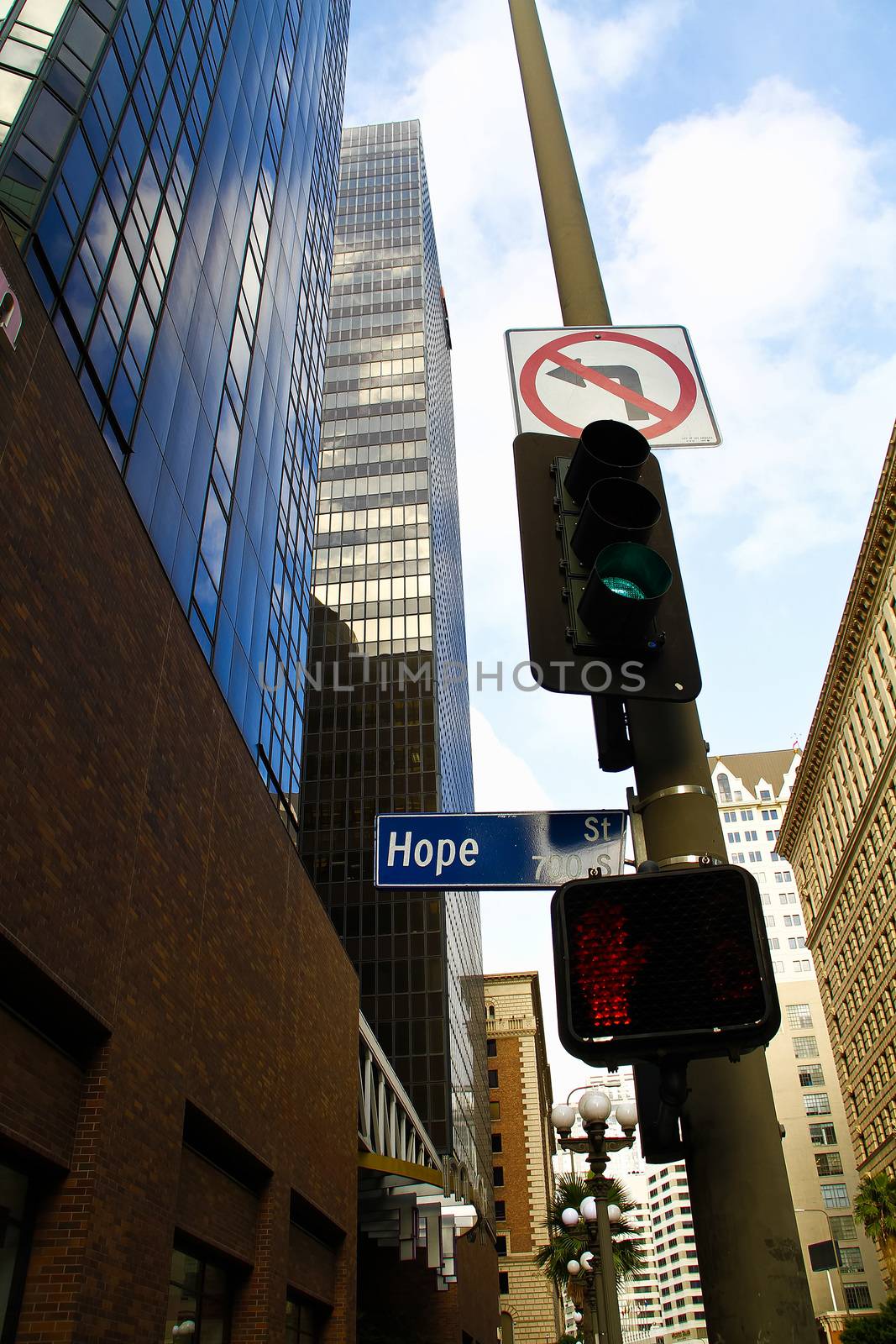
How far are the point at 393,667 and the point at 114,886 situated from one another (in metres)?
63.9

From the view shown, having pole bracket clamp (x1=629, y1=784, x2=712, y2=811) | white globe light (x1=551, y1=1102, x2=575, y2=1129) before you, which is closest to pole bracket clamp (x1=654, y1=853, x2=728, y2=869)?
pole bracket clamp (x1=629, y1=784, x2=712, y2=811)

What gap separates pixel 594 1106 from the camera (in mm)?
13391

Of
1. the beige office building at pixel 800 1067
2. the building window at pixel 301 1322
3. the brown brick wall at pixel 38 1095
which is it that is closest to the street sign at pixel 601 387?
the brown brick wall at pixel 38 1095

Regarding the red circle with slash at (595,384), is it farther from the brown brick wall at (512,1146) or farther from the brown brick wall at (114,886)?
the brown brick wall at (512,1146)

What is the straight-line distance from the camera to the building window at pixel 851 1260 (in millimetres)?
90500

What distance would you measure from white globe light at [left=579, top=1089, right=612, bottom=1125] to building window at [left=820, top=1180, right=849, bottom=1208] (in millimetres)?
105067

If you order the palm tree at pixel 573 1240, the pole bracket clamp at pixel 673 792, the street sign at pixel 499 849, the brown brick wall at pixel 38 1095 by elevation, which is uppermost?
the palm tree at pixel 573 1240

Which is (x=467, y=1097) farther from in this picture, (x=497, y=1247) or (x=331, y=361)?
(x=331, y=361)

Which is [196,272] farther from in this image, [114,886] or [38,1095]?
[38,1095]

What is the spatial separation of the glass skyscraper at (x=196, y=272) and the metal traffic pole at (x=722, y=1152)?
12644mm

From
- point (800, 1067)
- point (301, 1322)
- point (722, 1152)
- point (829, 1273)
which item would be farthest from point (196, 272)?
point (800, 1067)

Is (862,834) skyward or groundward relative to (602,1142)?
skyward

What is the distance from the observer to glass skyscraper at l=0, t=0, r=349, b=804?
14.2 m

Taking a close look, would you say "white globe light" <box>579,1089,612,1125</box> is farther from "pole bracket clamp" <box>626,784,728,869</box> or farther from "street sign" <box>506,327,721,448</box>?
"pole bracket clamp" <box>626,784,728,869</box>
